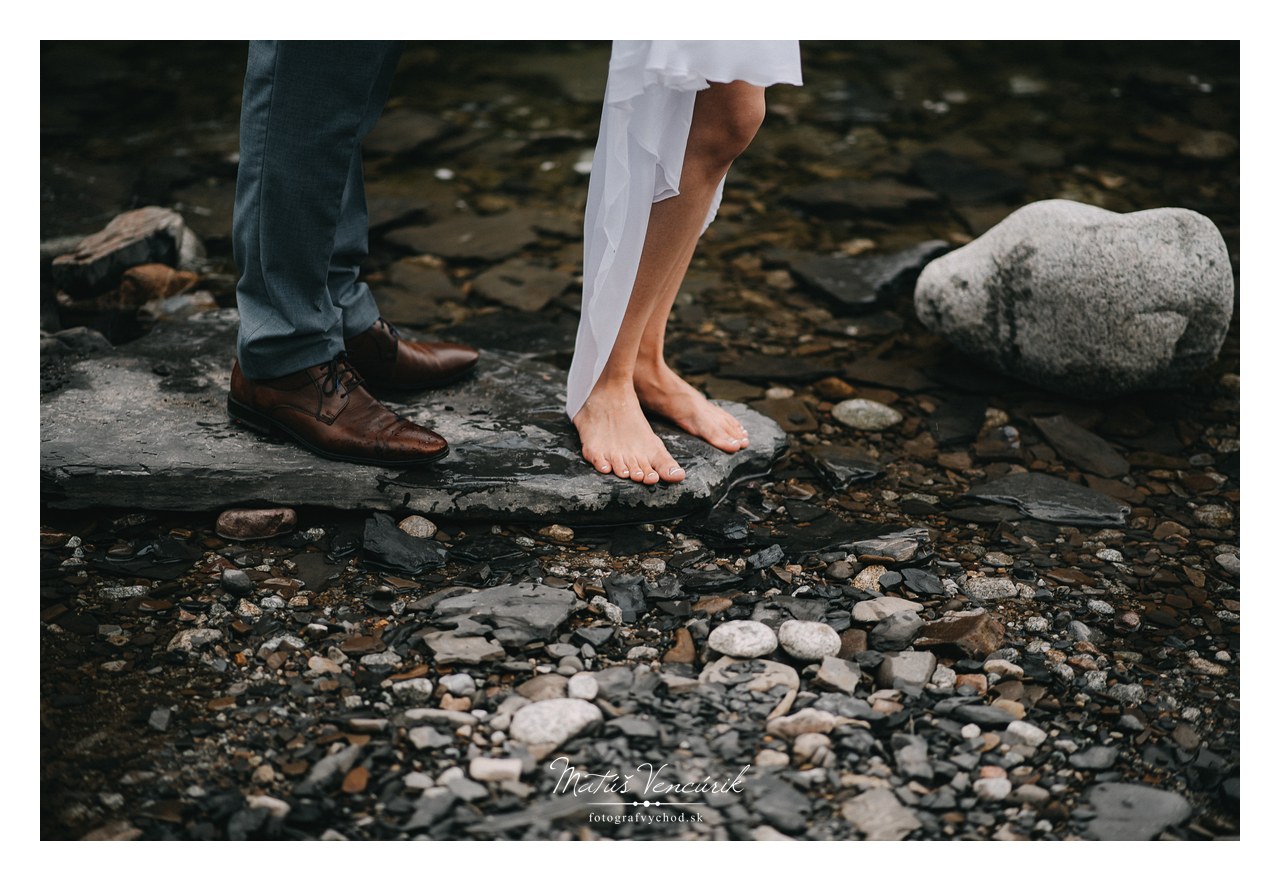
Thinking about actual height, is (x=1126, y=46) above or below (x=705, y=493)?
above

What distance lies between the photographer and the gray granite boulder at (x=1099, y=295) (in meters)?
3.18

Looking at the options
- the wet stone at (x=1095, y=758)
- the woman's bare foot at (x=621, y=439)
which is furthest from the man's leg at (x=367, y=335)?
the wet stone at (x=1095, y=758)

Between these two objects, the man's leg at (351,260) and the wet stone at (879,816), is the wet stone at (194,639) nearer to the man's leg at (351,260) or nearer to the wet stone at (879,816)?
the man's leg at (351,260)

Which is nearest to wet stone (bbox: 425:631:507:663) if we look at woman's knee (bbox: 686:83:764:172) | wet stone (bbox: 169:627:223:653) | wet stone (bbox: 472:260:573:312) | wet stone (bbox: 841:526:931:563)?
wet stone (bbox: 169:627:223:653)

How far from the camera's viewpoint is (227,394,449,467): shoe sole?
103 inches

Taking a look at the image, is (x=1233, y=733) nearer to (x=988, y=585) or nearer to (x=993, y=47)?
(x=988, y=585)

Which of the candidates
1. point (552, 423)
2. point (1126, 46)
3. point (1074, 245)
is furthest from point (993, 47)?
point (552, 423)

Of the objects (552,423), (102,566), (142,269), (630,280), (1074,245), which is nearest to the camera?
(102,566)

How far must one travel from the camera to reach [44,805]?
5.89ft

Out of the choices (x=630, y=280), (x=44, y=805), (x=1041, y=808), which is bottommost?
(x=44, y=805)

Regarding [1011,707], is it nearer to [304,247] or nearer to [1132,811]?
[1132,811]

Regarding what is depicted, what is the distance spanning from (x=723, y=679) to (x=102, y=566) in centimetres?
134

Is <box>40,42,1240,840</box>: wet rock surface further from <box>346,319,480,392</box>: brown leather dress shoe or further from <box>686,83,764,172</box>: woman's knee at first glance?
<box>686,83,764,172</box>: woman's knee

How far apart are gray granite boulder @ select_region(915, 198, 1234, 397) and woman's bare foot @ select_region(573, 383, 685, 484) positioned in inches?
48.7
